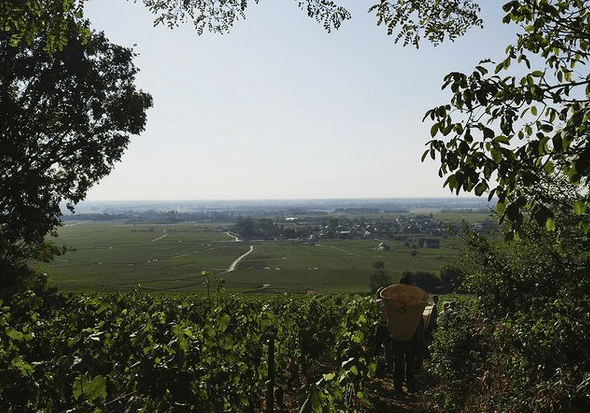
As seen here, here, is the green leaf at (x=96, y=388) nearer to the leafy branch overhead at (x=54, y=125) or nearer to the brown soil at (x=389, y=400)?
the brown soil at (x=389, y=400)

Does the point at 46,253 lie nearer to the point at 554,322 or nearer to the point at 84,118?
the point at 84,118

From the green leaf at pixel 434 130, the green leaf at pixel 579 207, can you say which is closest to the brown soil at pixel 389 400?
the green leaf at pixel 579 207

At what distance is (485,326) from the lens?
648 cm

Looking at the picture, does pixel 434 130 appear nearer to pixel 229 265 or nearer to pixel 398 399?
pixel 398 399

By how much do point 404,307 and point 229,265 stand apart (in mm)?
95699

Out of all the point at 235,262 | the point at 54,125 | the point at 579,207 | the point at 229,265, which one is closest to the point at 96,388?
the point at 579,207

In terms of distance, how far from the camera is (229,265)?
335ft

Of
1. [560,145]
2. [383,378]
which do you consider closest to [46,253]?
[383,378]

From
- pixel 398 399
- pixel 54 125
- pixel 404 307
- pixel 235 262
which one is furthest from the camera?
pixel 235 262

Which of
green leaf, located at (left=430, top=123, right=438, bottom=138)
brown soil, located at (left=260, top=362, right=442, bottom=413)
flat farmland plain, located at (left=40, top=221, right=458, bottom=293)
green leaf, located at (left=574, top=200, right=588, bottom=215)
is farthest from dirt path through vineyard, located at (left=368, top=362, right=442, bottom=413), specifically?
flat farmland plain, located at (left=40, top=221, right=458, bottom=293)

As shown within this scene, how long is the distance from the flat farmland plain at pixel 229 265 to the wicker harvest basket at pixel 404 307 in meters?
53.2

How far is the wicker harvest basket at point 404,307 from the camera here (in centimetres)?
869

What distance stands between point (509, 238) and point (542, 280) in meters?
5.90

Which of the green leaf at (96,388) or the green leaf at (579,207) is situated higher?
the green leaf at (579,207)
